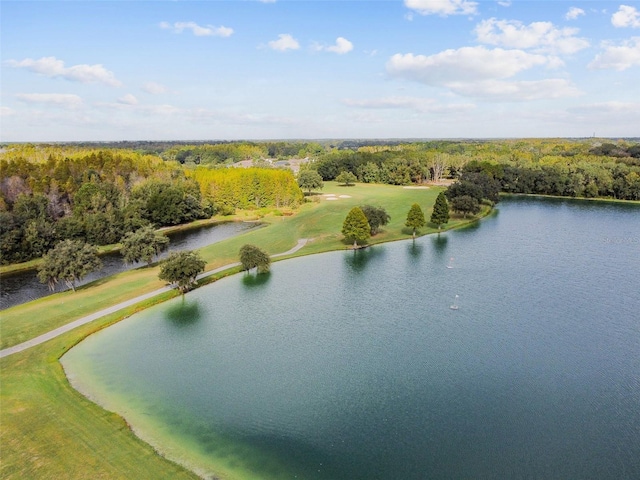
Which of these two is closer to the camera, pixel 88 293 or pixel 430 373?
pixel 430 373

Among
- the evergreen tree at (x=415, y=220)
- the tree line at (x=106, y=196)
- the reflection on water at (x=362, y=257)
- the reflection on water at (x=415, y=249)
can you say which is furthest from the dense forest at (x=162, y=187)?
the reflection on water at (x=362, y=257)

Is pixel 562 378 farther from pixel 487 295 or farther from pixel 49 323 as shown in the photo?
pixel 49 323

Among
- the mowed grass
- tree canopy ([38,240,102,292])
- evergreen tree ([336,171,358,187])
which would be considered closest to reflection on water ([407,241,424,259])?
the mowed grass

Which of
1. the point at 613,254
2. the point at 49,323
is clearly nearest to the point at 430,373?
the point at 49,323

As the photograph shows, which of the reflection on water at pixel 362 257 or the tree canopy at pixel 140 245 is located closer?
the tree canopy at pixel 140 245

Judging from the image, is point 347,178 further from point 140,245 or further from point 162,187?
point 140,245

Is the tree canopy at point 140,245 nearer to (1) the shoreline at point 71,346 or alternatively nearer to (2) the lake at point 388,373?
(1) the shoreline at point 71,346
